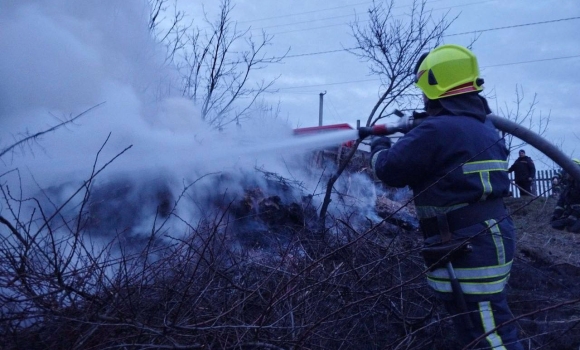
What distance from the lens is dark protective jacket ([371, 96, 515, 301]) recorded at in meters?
2.81

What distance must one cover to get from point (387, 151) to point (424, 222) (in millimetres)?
408

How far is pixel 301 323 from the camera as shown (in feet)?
9.53

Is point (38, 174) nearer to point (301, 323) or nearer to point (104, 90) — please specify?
point (104, 90)

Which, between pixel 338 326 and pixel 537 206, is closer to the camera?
pixel 338 326

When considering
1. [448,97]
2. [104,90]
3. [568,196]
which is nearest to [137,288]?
[448,97]

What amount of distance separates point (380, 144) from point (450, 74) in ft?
1.69

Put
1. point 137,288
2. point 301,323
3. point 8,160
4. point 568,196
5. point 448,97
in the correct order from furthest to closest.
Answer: point 568,196
point 8,160
point 448,97
point 301,323
point 137,288

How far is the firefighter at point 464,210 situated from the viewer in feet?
9.14

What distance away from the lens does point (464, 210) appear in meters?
2.86

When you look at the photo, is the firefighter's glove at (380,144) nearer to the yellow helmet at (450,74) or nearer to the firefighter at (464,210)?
the firefighter at (464,210)

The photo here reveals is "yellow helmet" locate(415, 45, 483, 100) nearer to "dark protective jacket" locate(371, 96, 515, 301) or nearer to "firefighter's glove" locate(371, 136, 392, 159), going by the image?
"dark protective jacket" locate(371, 96, 515, 301)

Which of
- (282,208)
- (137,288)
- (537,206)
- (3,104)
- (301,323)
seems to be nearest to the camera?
(137,288)

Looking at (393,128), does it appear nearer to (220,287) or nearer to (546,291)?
(220,287)

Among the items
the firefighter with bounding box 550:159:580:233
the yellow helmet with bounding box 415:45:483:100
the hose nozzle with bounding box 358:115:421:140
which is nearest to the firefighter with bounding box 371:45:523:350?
the yellow helmet with bounding box 415:45:483:100
